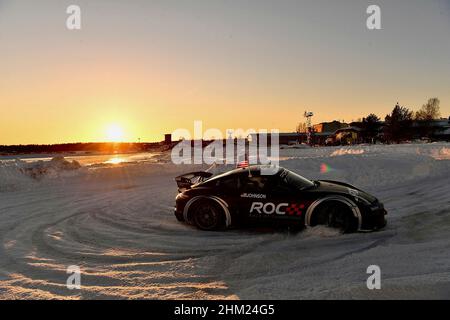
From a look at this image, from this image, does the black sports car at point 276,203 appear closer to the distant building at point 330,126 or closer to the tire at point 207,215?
the tire at point 207,215

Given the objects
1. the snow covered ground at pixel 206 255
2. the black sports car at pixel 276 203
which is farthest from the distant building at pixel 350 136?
the black sports car at pixel 276 203

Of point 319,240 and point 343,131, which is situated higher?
point 343,131

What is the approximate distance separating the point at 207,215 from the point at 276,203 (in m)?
1.43

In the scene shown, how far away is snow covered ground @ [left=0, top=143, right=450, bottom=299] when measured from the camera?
3.99m

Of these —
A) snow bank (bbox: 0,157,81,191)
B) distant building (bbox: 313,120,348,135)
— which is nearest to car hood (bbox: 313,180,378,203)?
snow bank (bbox: 0,157,81,191)

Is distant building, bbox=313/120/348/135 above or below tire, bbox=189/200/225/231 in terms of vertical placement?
above

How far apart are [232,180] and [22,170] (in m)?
14.3

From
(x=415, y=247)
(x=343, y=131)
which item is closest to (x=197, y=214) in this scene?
(x=415, y=247)

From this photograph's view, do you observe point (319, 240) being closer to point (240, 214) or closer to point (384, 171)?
point (240, 214)

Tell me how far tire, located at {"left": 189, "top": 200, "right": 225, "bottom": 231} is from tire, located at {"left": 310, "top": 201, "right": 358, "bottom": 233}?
178 cm

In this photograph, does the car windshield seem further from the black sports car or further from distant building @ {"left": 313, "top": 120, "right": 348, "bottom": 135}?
distant building @ {"left": 313, "top": 120, "right": 348, "bottom": 135}

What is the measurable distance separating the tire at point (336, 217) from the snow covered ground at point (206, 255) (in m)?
0.19

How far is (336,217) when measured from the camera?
20.4 ft
